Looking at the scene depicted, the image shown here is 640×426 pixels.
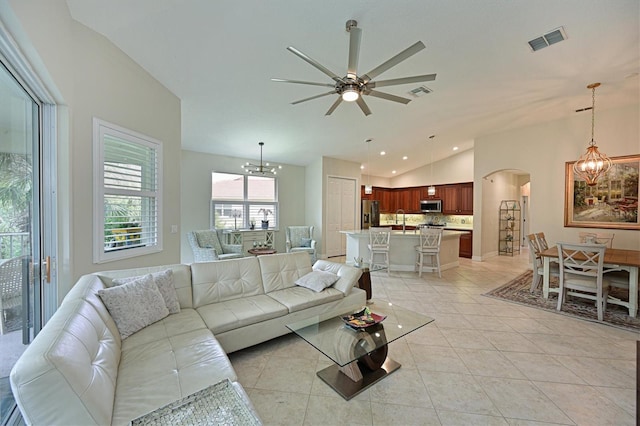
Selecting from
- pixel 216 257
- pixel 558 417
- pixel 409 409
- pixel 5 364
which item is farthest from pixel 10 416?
pixel 216 257

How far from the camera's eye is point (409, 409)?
1.88m

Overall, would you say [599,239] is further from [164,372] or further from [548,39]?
[164,372]

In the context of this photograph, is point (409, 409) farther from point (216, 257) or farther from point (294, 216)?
point (294, 216)

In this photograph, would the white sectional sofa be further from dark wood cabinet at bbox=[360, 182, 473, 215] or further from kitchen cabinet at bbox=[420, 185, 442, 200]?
kitchen cabinet at bbox=[420, 185, 442, 200]

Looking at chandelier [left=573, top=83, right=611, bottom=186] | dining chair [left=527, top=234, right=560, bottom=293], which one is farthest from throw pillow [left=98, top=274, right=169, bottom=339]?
chandelier [left=573, top=83, right=611, bottom=186]

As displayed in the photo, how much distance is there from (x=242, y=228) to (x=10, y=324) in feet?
18.5

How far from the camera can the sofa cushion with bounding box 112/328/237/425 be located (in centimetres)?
134

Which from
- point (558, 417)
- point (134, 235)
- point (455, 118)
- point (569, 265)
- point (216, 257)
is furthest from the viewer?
point (455, 118)

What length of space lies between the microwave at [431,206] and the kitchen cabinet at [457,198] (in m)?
0.15

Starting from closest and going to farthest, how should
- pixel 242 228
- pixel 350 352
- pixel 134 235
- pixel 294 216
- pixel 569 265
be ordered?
pixel 350 352 < pixel 134 235 < pixel 569 265 < pixel 242 228 < pixel 294 216

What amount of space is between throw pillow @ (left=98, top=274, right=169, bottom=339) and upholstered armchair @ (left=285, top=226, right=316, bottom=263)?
15.5 ft

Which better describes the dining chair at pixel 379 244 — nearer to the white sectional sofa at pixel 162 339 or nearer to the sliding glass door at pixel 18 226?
the white sectional sofa at pixel 162 339

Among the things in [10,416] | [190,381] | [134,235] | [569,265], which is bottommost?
[10,416]

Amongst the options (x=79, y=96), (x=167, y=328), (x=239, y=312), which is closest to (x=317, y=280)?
(x=239, y=312)
